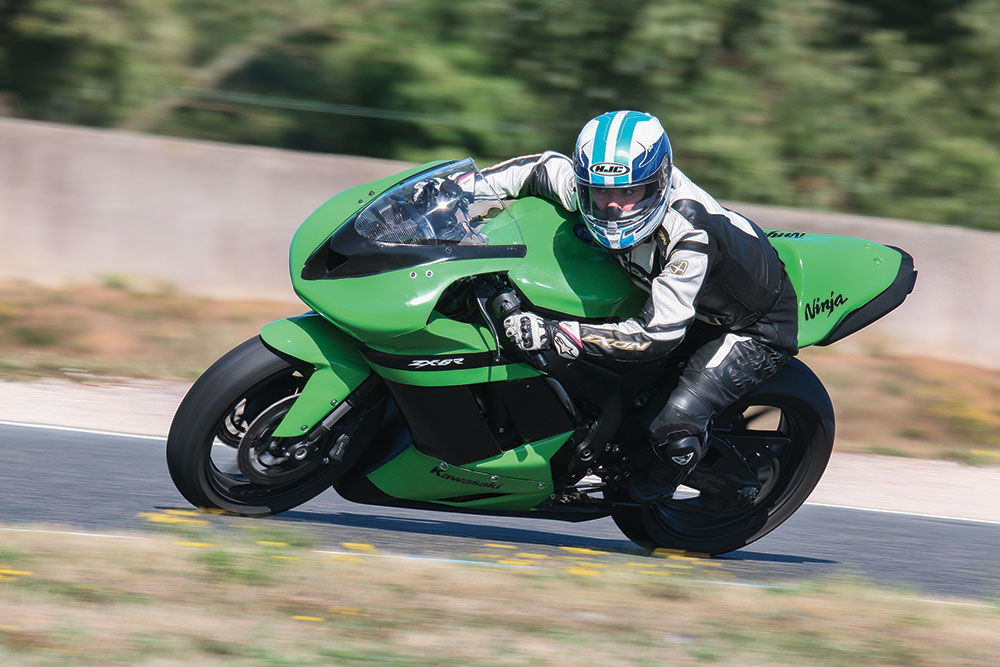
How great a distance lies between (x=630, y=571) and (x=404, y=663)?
4.82 ft

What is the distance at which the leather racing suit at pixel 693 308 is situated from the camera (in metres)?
4.67

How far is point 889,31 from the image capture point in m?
12.2

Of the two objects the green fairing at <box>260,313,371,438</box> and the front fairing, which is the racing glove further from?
the green fairing at <box>260,313,371,438</box>

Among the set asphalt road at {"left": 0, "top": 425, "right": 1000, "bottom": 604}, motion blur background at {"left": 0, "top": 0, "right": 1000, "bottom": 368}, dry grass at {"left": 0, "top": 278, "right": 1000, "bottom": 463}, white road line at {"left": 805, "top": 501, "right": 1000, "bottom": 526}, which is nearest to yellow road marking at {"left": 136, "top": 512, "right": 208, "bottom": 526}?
asphalt road at {"left": 0, "top": 425, "right": 1000, "bottom": 604}

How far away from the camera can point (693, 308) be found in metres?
4.69

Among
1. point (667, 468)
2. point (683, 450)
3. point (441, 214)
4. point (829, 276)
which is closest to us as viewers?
point (441, 214)

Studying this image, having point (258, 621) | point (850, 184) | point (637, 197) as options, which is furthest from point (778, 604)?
point (850, 184)

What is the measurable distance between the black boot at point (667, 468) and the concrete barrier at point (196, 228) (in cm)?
532

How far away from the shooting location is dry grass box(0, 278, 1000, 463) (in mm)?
8453

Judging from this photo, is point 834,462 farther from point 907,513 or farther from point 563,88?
point 563,88

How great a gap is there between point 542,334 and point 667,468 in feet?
2.84

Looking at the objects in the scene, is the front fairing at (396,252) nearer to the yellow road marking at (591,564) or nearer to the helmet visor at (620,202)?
the helmet visor at (620,202)

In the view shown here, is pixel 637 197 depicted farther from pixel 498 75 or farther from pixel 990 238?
pixel 498 75

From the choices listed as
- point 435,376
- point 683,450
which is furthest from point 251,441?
point 683,450
